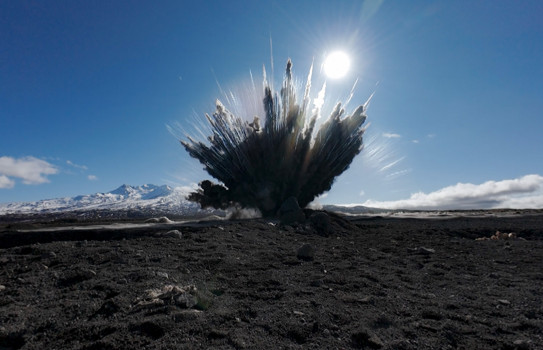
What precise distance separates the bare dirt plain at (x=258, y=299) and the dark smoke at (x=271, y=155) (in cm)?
1650

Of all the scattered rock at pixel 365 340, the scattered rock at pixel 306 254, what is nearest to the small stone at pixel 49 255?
the scattered rock at pixel 306 254

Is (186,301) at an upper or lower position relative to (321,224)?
lower

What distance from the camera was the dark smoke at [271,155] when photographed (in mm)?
23891

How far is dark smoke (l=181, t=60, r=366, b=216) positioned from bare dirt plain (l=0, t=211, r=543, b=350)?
16502 millimetres

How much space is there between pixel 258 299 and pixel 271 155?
20.1 m

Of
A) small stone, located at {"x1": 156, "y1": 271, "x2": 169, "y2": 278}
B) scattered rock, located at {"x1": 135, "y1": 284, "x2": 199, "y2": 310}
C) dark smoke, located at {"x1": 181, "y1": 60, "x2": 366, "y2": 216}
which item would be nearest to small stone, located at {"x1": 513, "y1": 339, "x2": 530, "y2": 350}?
scattered rock, located at {"x1": 135, "y1": 284, "x2": 199, "y2": 310}

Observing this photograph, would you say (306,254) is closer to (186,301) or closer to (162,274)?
(162,274)

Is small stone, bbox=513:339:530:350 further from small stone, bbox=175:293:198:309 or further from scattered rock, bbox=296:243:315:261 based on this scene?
scattered rock, bbox=296:243:315:261

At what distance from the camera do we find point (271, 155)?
78.9 feet

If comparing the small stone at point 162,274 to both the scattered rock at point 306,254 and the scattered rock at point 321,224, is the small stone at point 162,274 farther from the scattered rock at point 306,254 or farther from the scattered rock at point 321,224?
the scattered rock at point 321,224

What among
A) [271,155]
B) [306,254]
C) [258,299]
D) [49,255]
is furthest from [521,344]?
[271,155]

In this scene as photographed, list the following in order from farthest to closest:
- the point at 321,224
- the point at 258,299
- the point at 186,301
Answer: the point at 321,224 < the point at 258,299 < the point at 186,301

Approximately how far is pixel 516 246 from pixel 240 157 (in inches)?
709

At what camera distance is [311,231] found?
45.5 ft
